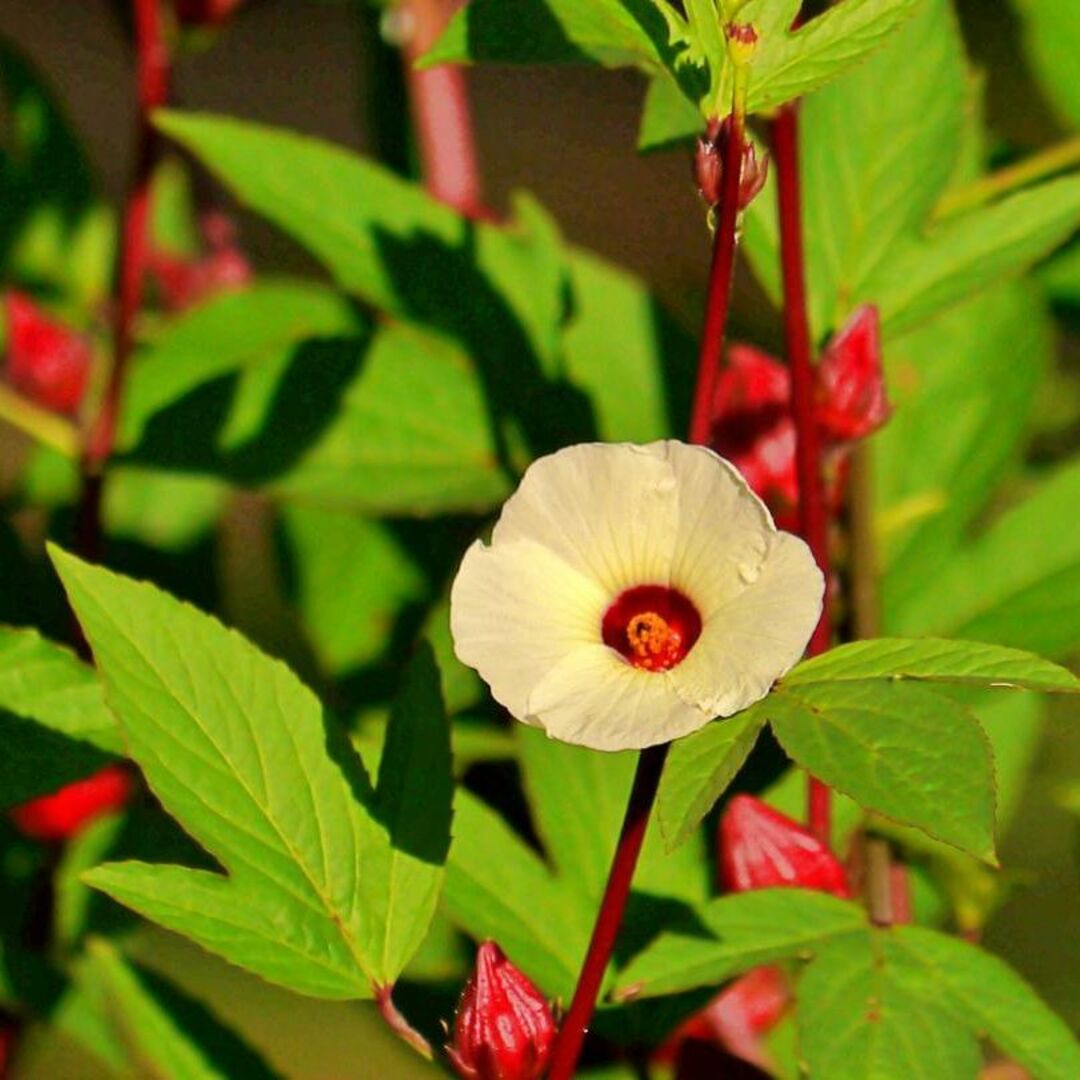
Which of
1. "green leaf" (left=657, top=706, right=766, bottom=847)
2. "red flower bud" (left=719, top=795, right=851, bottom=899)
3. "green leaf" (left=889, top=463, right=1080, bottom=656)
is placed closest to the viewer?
"green leaf" (left=657, top=706, right=766, bottom=847)

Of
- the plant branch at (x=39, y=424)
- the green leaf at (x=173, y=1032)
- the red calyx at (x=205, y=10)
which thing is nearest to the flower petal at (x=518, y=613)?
the green leaf at (x=173, y=1032)

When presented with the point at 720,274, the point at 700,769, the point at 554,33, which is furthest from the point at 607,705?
the point at 554,33

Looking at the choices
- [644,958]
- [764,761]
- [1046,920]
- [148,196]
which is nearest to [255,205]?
[148,196]

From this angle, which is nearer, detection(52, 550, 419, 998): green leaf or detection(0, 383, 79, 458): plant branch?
detection(52, 550, 419, 998): green leaf

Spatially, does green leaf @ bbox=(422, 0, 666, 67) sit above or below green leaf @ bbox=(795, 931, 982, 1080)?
above

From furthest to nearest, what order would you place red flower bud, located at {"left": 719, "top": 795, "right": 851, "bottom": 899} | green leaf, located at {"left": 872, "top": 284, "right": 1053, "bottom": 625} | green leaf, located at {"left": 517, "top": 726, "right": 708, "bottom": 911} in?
green leaf, located at {"left": 872, "top": 284, "right": 1053, "bottom": 625} → green leaf, located at {"left": 517, "top": 726, "right": 708, "bottom": 911} → red flower bud, located at {"left": 719, "top": 795, "right": 851, "bottom": 899}

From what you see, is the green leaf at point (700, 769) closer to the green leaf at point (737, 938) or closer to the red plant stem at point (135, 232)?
the green leaf at point (737, 938)

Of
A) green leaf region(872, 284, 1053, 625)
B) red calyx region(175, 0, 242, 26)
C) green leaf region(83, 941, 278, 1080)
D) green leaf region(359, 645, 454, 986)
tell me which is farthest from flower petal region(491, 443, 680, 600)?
red calyx region(175, 0, 242, 26)

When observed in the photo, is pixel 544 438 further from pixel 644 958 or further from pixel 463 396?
pixel 644 958

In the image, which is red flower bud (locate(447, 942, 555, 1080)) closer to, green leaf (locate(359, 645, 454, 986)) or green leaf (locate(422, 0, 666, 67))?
green leaf (locate(359, 645, 454, 986))
